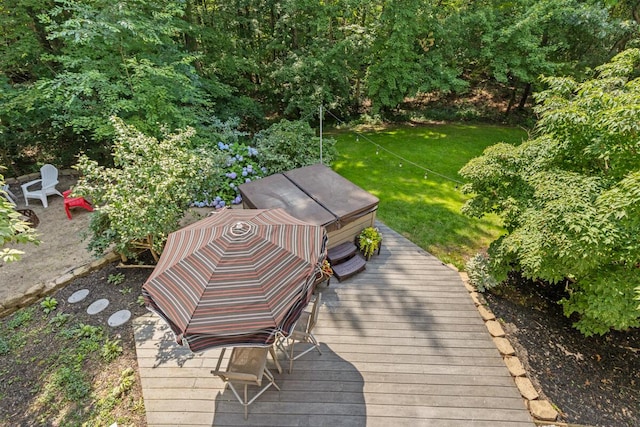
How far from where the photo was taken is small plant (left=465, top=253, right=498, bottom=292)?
215 inches

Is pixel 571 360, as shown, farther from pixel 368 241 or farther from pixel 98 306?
pixel 98 306

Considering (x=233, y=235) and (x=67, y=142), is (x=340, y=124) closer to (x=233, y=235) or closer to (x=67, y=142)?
(x=67, y=142)

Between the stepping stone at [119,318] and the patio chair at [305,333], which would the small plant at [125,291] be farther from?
the patio chair at [305,333]

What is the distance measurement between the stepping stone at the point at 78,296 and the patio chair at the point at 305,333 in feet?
11.9

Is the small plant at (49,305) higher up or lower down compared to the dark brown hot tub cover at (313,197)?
lower down

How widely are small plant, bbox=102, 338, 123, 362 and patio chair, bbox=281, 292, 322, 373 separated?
2.39 m

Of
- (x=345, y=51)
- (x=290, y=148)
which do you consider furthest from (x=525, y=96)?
(x=290, y=148)

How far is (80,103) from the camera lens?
7277 millimetres

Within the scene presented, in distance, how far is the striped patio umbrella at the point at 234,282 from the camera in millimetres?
2939

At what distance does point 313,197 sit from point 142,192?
2.98 meters

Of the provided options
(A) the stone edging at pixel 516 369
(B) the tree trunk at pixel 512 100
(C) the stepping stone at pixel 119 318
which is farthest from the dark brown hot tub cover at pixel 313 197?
(B) the tree trunk at pixel 512 100

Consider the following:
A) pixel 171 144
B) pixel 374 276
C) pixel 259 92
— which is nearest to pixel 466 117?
pixel 259 92

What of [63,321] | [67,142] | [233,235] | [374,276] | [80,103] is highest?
[80,103]

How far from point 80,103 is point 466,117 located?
48.2 feet
